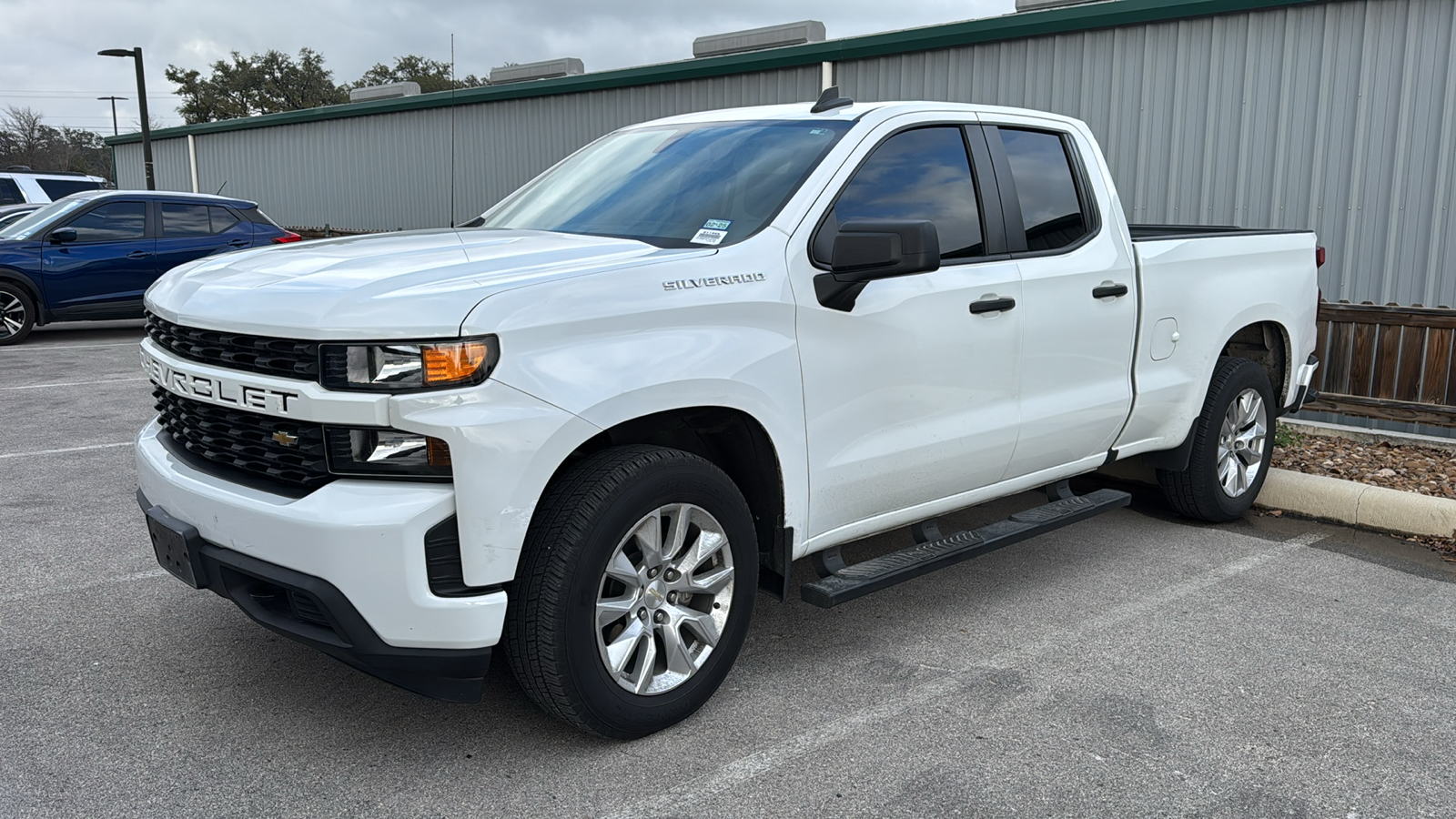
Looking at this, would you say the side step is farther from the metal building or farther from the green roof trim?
the green roof trim

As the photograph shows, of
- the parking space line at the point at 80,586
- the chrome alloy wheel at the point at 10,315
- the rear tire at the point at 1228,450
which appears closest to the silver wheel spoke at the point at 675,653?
the parking space line at the point at 80,586

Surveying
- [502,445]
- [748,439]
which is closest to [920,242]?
[748,439]

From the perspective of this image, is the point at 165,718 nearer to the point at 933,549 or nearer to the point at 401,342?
the point at 401,342

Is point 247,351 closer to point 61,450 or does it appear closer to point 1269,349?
point 61,450

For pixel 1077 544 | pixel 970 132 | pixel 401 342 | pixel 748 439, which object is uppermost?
pixel 970 132

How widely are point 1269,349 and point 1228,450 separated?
0.67m

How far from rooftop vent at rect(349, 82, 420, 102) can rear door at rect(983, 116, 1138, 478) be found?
16614mm

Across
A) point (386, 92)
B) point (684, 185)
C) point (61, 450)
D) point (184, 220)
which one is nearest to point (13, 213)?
point (184, 220)

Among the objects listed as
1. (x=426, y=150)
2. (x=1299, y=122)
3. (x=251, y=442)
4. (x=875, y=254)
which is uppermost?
(x=426, y=150)

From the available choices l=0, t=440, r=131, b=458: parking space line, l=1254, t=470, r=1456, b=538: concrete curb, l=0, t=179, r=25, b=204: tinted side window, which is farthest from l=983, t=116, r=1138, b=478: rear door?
l=0, t=179, r=25, b=204: tinted side window

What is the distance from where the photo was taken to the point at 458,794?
120 inches

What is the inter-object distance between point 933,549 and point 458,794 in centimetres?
193

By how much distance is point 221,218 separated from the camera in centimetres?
1387

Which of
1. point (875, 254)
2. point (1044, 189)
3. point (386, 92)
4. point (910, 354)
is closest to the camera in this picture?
point (875, 254)
